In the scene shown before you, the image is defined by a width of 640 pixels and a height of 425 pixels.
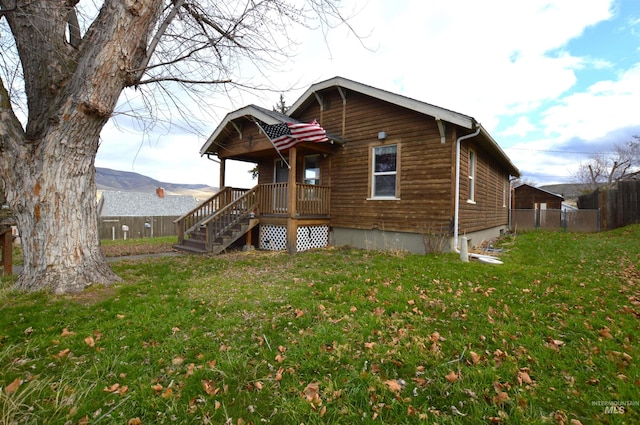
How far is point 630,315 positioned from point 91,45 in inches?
343

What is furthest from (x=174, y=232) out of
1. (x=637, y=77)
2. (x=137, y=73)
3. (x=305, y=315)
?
(x=637, y=77)

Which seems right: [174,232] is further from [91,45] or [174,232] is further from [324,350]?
[324,350]

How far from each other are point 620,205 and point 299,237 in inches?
677

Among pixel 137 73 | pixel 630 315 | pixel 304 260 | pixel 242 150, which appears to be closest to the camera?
pixel 630 315

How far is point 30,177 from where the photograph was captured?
4.70m

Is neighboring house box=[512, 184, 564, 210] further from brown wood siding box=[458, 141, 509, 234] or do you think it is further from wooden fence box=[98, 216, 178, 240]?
wooden fence box=[98, 216, 178, 240]

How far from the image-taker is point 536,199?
90.8ft

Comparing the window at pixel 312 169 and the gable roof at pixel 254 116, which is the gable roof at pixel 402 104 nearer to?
the gable roof at pixel 254 116

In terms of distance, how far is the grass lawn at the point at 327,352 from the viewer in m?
2.29

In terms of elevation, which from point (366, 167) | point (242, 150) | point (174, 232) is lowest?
point (174, 232)

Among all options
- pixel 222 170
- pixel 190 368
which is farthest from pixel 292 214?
pixel 190 368

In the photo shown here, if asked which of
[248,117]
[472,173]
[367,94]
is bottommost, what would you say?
[472,173]

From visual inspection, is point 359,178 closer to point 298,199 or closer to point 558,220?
point 298,199

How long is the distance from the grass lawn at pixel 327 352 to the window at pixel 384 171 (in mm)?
4500
